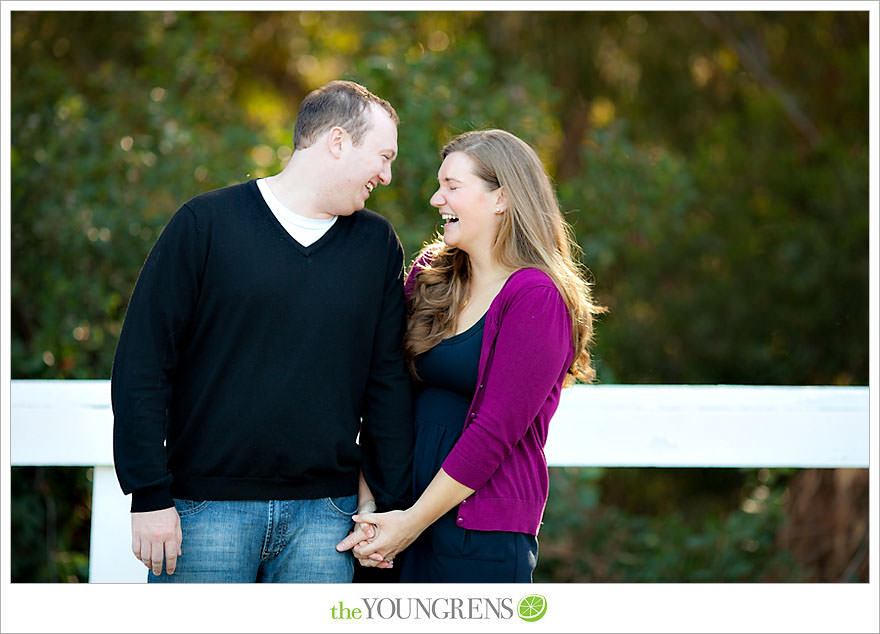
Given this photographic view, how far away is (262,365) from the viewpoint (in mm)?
2096

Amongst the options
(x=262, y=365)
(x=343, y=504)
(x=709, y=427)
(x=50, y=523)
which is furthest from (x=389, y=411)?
(x=50, y=523)

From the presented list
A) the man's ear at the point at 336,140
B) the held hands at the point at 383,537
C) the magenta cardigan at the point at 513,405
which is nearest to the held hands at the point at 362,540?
the held hands at the point at 383,537

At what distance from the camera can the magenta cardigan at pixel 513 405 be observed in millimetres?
2104

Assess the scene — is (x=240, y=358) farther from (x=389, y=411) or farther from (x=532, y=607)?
(x=532, y=607)

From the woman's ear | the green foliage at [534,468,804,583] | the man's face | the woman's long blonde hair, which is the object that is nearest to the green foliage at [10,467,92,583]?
the green foliage at [534,468,804,583]

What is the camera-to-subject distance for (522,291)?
217 cm

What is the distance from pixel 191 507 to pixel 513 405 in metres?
0.77

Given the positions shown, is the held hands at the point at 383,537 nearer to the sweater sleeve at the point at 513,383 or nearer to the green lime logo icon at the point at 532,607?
the sweater sleeve at the point at 513,383

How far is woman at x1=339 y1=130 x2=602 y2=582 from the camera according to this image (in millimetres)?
2121

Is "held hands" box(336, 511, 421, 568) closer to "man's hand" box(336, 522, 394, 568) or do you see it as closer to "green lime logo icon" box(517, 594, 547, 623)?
"man's hand" box(336, 522, 394, 568)

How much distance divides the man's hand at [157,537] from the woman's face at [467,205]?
0.93 meters

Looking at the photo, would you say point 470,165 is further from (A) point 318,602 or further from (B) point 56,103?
(B) point 56,103

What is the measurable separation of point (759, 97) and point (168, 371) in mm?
5195

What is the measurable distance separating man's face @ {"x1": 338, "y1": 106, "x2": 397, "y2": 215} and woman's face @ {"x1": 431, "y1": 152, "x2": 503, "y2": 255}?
181 millimetres
